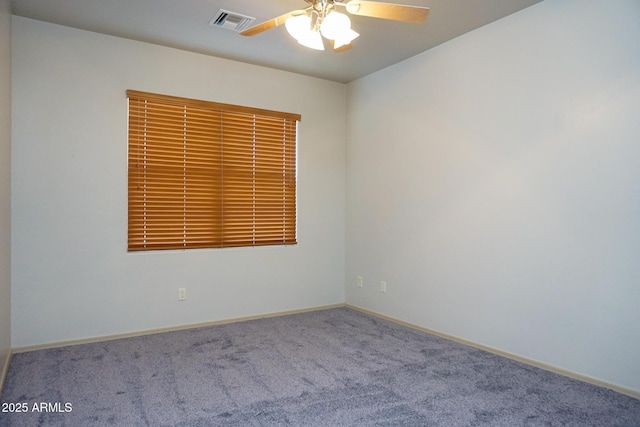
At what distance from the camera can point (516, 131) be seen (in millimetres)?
3379

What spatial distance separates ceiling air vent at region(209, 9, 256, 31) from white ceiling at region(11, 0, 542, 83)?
50mm

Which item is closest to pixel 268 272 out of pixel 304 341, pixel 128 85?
pixel 304 341

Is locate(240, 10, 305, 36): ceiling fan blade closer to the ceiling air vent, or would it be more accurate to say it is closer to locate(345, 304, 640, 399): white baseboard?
the ceiling air vent

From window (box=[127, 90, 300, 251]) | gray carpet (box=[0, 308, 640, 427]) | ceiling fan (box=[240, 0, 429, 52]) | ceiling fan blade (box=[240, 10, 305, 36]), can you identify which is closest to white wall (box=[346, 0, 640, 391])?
gray carpet (box=[0, 308, 640, 427])

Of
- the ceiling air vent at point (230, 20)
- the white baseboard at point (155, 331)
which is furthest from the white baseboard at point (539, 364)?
the ceiling air vent at point (230, 20)

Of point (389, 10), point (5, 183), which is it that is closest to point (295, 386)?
point (389, 10)

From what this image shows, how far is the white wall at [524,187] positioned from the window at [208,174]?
1.20 metres

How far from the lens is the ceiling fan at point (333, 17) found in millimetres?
2301

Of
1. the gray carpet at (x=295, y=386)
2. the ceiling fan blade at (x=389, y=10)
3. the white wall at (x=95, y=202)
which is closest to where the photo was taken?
the ceiling fan blade at (x=389, y=10)

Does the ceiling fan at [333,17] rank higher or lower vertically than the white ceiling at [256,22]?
lower

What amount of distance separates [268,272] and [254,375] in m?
1.81

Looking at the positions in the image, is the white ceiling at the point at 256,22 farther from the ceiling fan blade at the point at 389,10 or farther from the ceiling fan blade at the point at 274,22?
the ceiling fan blade at the point at 389,10

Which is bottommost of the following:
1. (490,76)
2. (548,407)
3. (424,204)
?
(548,407)

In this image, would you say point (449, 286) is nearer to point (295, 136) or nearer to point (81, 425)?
point (295, 136)
